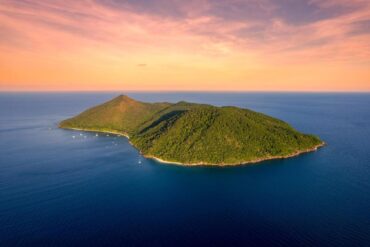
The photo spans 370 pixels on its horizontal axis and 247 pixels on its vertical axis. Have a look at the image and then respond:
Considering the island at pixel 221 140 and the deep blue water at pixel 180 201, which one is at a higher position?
the island at pixel 221 140

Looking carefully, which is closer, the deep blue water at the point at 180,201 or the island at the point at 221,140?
the deep blue water at the point at 180,201

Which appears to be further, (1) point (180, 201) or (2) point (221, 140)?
(2) point (221, 140)

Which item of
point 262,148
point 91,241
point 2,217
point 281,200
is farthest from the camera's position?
point 262,148

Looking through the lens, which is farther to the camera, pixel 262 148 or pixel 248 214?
pixel 262 148

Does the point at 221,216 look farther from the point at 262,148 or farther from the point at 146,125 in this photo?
the point at 146,125

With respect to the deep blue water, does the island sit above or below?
above

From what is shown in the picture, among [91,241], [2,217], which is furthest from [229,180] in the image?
[2,217]

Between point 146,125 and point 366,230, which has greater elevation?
point 146,125

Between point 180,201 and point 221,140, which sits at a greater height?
point 221,140
